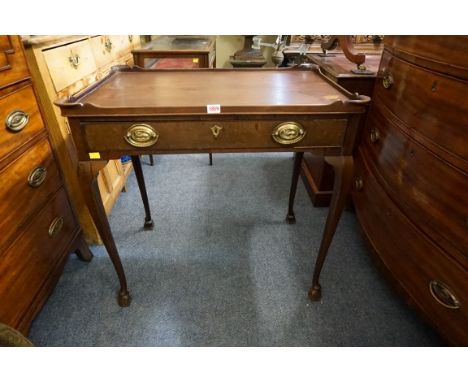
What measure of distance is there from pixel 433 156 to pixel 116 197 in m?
1.65

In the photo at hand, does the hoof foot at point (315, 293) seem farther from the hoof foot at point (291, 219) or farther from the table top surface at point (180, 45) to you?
the table top surface at point (180, 45)

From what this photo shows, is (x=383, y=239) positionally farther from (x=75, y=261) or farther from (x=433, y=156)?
(x=75, y=261)

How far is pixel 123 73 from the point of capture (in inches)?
43.9

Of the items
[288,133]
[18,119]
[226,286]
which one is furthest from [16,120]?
[226,286]

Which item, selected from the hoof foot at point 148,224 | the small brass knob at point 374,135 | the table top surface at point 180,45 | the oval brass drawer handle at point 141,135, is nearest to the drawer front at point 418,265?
the small brass knob at point 374,135

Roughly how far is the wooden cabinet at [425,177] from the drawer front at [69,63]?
1.26 m

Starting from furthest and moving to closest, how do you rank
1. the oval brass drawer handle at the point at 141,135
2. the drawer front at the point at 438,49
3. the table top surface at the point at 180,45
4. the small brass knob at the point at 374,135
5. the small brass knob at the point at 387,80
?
the table top surface at the point at 180,45 < the small brass knob at the point at 374,135 < the small brass knob at the point at 387,80 < the oval brass drawer handle at the point at 141,135 < the drawer front at the point at 438,49

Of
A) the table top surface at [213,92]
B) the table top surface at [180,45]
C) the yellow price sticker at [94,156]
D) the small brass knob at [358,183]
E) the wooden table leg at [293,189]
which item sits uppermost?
the table top surface at [180,45]

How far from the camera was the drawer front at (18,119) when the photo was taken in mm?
802

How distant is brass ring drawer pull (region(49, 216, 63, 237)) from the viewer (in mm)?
1053

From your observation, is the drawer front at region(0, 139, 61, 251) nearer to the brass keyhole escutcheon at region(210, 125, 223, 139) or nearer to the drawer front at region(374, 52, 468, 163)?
the brass keyhole escutcheon at region(210, 125, 223, 139)

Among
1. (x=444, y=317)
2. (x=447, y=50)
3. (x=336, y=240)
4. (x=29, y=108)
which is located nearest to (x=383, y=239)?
(x=444, y=317)

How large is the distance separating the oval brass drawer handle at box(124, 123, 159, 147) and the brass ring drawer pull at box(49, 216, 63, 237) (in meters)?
0.54

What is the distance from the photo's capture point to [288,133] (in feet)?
2.65
